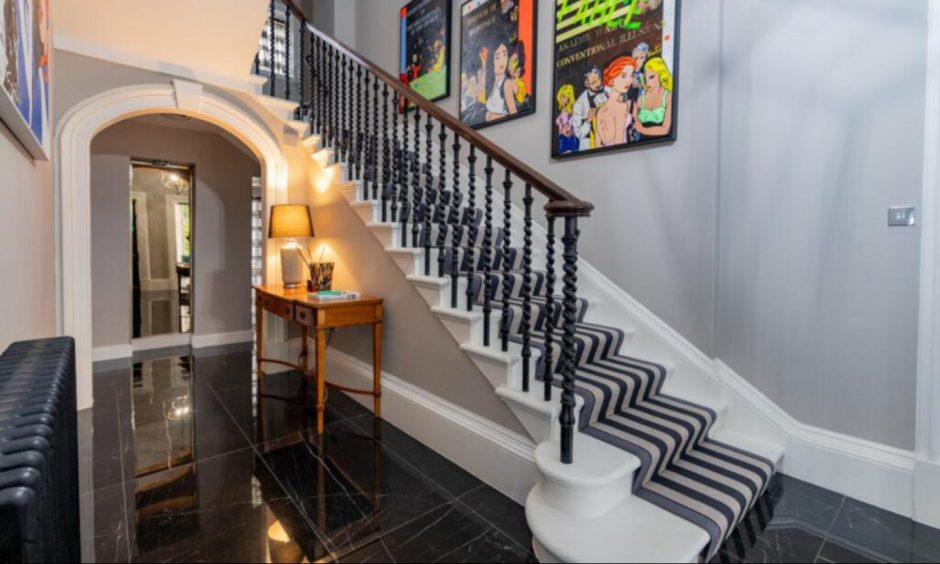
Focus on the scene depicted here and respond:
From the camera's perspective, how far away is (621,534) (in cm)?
156

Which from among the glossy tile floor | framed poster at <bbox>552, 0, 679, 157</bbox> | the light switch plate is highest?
framed poster at <bbox>552, 0, 679, 157</bbox>

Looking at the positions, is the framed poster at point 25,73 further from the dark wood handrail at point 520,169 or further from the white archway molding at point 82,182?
the dark wood handrail at point 520,169

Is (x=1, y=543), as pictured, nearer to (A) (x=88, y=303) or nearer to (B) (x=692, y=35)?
(A) (x=88, y=303)

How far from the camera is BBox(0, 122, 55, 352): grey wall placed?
57.0 inches

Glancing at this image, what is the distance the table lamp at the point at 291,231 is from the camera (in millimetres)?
3443

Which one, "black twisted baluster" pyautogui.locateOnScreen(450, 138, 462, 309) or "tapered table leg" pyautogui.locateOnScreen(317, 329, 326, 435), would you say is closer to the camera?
"black twisted baluster" pyautogui.locateOnScreen(450, 138, 462, 309)

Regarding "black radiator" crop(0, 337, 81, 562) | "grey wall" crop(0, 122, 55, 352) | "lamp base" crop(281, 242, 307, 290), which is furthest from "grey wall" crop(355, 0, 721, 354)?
"grey wall" crop(0, 122, 55, 352)

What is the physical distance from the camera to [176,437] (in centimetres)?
256

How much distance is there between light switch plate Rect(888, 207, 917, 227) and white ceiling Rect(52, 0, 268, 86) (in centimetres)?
377

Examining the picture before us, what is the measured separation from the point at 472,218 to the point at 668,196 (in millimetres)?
1255

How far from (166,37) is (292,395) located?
267 cm

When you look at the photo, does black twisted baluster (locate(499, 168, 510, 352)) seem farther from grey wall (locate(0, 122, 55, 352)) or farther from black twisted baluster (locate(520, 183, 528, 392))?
grey wall (locate(0, 122, 55, 352))

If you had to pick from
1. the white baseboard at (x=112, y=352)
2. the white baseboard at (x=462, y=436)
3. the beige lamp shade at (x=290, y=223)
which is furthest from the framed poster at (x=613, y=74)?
the white baseboard at (x=112, y=352)

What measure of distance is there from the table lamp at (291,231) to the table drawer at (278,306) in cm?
19
